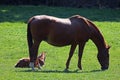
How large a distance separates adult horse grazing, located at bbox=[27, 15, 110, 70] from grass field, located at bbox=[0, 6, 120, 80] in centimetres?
68

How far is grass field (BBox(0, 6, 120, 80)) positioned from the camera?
15.5m

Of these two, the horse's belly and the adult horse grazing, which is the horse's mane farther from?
the horse's belly

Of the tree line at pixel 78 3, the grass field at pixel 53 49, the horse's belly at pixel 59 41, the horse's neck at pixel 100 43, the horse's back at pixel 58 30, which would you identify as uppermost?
the horse's back at pixel 58 30

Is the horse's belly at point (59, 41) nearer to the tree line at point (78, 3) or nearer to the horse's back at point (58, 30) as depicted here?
the horse's back at point (58, 30)

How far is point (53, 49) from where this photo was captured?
78.1 feet

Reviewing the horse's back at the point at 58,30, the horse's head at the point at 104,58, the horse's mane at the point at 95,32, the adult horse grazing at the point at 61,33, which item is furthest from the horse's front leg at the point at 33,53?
the horse's head at the point at 104,58

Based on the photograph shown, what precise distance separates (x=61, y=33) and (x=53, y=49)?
627cm

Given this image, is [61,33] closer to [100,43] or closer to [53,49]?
[100,43]

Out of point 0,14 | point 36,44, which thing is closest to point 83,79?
point 36,44

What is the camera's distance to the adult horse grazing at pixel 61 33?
17.2 metres

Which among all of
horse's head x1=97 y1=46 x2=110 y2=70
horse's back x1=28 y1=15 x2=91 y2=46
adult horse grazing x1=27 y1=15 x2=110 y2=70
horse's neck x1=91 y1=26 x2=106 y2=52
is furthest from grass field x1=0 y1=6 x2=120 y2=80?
horse's back x1=28 y1=15 x2=91 y2=46

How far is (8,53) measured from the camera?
22.5m

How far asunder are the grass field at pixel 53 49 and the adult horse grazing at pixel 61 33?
0.68 metres

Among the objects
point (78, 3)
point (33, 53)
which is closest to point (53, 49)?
point (33, 53)
